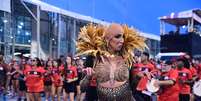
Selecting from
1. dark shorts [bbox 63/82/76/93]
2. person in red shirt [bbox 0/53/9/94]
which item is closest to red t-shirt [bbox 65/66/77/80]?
dark shorts [bbox 63/82/76/93]

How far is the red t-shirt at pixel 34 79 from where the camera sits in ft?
38.8

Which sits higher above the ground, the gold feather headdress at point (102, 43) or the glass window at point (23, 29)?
the glass window at point (23, 29)

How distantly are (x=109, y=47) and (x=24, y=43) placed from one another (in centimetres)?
1557

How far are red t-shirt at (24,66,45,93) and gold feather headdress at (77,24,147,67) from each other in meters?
8.33

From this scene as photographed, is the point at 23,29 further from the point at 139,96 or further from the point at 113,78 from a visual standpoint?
the point at 113,78

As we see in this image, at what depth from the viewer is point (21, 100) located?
1407 centimetres

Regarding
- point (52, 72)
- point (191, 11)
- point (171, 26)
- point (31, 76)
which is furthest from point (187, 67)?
point (171, 26)

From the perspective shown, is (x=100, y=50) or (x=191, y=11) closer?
(x=100, y=50)

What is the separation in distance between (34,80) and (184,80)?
399 cm

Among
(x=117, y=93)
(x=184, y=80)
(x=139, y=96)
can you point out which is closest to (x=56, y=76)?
(x=184, y=80)

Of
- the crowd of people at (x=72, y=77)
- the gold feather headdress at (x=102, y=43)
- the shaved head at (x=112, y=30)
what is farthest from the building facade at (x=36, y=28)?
the shaved head at (x=112, y=30)

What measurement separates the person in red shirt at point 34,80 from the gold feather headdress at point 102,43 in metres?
8.33

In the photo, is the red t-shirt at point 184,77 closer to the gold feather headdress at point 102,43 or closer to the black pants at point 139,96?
the black pants at point 139,96

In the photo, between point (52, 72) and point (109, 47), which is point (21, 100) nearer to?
point (52, 72)
